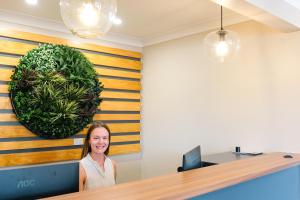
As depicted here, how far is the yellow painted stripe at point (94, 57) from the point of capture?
3.49m

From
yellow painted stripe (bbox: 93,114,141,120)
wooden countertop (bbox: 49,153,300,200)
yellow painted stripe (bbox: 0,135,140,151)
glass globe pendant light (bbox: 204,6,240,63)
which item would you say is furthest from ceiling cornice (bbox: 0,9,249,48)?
wooden countertop (bbox: 49,153,300,200)

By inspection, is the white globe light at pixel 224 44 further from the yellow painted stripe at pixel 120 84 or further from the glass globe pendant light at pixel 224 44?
the yellow painted stripe at pixel 120 84

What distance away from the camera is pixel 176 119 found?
4.31 metres

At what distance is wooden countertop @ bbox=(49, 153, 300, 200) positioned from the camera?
4.05 ft

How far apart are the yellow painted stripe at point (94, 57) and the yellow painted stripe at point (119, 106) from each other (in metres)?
0.60

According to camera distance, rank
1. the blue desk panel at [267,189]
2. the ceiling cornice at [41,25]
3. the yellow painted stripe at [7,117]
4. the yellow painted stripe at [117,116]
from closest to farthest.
Result: the blue desk panel at [267,189], the yellow painted stripe at [7,117], the ceiling cornice at [41,25], the yellow painted stripe at [117,116]

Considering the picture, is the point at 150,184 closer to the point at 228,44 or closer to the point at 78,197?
the point at 78,197

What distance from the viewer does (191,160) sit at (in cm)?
189

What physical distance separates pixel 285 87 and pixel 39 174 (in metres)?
2.80

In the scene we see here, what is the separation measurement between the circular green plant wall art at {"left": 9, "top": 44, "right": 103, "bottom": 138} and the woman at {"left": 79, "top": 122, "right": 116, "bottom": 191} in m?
1.53

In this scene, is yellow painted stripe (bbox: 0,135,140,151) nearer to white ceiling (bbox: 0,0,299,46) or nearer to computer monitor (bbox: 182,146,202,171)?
white ceiling (bbox: 0,0,299,46)

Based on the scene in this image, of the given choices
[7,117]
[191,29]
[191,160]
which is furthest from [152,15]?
[191,160]

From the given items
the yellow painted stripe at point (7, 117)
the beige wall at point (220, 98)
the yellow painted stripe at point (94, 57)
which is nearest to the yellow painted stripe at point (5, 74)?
the yellow painted stripe at point (94, 57)

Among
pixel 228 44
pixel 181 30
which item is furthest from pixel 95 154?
pixel 181 30
